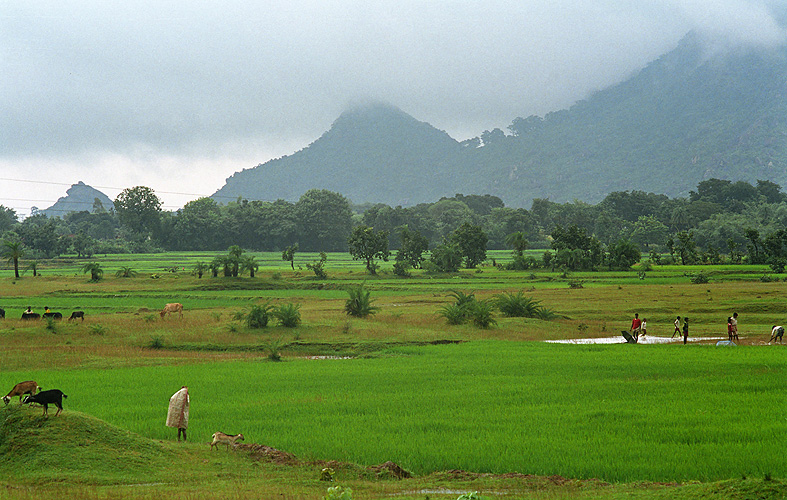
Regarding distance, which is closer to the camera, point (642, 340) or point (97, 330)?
point (642, 340)

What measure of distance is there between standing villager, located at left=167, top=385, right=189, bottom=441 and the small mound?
1014mm

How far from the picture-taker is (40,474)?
32.3ft

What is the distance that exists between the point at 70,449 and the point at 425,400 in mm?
7893

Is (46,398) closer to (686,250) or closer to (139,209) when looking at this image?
(686,250)

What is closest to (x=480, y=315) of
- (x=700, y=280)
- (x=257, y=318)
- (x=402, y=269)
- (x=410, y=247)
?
(x=257, y=318)

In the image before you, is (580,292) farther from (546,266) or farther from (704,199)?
(704,199)

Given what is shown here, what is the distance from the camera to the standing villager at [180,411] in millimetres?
12359

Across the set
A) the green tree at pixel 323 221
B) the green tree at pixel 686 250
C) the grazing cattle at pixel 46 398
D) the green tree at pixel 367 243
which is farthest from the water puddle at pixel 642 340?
the green tree at pixel 323 221

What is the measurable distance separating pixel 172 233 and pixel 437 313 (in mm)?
98009

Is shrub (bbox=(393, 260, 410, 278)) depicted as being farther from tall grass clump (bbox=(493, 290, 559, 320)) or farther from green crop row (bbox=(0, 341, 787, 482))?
green crop row (bbox=(0, 341, 787, 482))

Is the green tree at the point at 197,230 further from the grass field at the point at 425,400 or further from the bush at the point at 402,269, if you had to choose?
the grass field at the point at 425,400

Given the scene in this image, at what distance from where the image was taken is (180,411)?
12375 mm

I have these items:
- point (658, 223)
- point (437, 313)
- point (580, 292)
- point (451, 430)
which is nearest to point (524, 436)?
point (451, 430)

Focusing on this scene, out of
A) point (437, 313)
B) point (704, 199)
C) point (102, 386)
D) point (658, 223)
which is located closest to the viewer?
point (102, 386)
